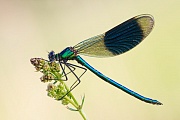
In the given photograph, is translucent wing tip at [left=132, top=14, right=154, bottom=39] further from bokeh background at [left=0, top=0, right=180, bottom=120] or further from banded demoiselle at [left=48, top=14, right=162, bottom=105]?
bokeh background at [left=0, top=0, right=180, bottom=120]

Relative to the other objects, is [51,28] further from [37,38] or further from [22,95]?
[22,95]

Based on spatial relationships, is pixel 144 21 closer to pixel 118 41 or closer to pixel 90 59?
pixel 118 41

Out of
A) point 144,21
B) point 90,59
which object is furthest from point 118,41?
point 90,59

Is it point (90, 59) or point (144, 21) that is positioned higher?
point (90, 59)

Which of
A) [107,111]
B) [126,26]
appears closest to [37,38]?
[107,111]

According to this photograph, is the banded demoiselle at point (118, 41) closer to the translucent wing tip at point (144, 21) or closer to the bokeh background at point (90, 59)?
the translucent wing tip at point (144, 21)

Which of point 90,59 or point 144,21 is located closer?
point 144,21

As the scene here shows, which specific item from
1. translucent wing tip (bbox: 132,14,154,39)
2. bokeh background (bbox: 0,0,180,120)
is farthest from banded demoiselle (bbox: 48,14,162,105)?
bokeh background (bbox: 0,0,180,120)

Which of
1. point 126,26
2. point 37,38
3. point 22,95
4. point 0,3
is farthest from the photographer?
point 0,3
